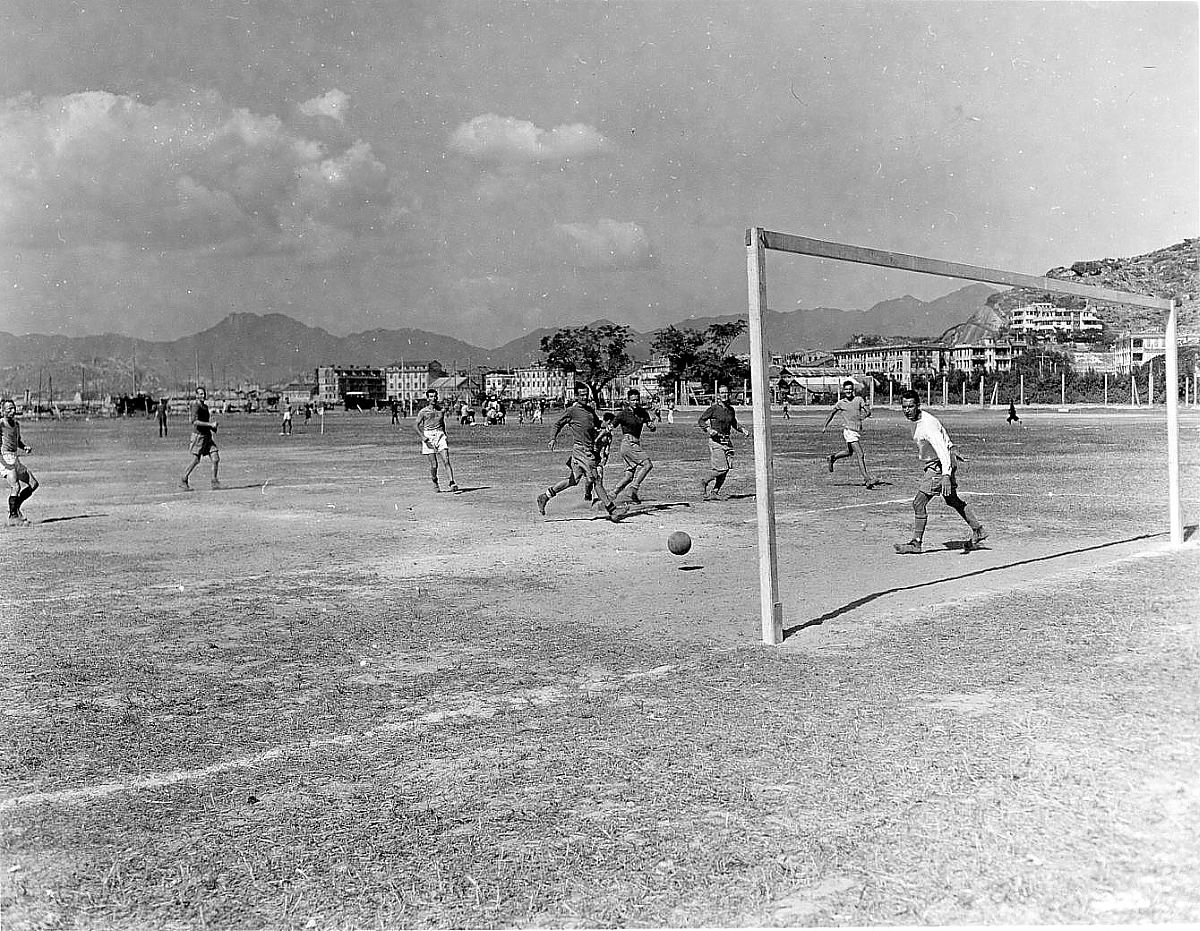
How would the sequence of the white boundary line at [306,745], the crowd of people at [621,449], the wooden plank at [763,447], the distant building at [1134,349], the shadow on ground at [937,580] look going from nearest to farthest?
the white boundary line at [306,745] → the wooden plank at [763,447] → the shadow on ground at [937,580] → the crowd of people at [621,449] → the distant building at [1134,349]

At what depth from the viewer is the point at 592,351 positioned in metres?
129

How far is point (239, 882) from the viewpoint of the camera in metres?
4.00

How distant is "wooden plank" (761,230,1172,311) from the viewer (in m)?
8.18

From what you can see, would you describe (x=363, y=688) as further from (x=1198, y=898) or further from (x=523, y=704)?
(x=1198, y=898)

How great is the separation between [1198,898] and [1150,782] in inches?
43.1

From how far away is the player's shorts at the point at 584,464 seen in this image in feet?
50.9

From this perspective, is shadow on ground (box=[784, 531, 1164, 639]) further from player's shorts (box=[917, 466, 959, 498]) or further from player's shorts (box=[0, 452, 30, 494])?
player's shorts (box=[0, 452, 30, 494])

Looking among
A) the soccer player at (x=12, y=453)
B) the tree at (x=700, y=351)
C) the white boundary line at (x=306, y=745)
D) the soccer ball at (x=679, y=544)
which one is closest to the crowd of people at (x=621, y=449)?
the soccer player at (x=12, y=453)

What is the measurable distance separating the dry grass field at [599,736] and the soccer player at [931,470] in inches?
16.2

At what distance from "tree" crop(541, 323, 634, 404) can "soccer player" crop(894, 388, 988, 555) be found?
116 meters

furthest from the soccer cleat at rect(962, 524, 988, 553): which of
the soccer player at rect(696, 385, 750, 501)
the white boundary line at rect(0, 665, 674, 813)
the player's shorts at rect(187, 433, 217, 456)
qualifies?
the player's shorts at rect(187, 433, 217, 456)

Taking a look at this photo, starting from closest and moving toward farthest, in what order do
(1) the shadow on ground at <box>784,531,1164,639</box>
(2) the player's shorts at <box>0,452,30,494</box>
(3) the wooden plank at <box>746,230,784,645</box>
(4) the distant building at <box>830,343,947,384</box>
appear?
1. (3) the wooden plank at <box>746,230,784,645</box>
2. (1) the shadow on ground at <box>784,531,1164,639</box>
3. (2) the player's shorts at <box>0,452,30,494</box>
4. (4) the distant building at <box>830,343,947,384</box>

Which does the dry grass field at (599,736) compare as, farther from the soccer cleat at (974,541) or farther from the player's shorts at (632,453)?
the player's shorts at (632,453)

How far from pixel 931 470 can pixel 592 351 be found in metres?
118
